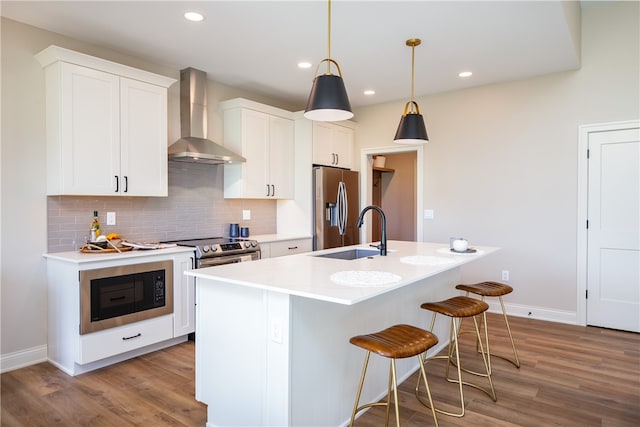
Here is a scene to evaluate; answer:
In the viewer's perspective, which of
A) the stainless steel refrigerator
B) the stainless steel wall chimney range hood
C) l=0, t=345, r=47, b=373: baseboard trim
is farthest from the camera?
the stainless steel refrigerator

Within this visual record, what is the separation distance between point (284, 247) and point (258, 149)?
1.19 m

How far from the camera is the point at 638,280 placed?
3855mm

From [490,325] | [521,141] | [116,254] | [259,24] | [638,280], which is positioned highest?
[259,24]

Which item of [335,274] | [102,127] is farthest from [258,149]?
[335,274]

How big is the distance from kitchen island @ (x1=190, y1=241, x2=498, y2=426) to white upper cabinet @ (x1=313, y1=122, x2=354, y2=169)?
2832mm

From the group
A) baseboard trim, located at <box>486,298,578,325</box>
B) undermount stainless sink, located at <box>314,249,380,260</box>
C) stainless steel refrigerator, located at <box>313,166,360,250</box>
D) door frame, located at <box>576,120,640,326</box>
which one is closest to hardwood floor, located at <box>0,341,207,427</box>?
undermount stainless sink, located at <box>314,249,380,260</box>

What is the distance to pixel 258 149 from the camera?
4648mm

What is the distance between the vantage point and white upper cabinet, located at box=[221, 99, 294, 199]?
14.7ft

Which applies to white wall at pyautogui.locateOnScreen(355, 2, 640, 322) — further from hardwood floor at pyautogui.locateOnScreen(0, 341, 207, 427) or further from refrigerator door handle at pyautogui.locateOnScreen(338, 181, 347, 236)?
hardwood floor at pyautogui.locateOnScreen(0, 341, 207, 427)

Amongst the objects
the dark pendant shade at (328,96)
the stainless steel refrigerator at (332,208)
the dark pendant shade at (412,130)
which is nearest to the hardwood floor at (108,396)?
the dark pendant shade at (328,96)

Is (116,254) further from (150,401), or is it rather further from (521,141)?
(521,141)

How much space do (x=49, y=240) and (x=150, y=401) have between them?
1.63 meters

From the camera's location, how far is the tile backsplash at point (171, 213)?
130 inches

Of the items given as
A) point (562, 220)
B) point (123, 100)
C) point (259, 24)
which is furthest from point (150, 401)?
point (562, 220)
